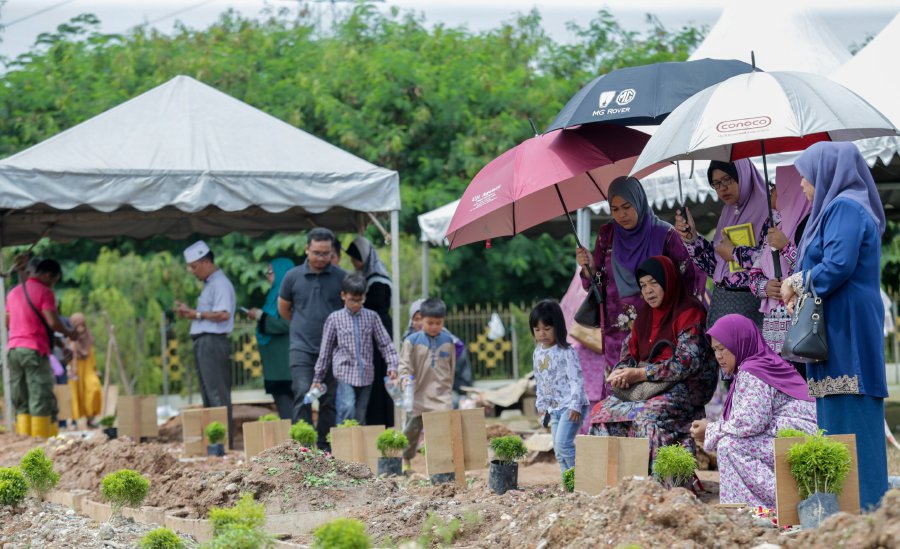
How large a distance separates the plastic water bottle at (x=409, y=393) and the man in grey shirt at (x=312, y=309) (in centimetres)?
83

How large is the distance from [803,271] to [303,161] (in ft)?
18.8

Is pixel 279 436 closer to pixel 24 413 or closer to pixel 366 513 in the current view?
pixel 366 513

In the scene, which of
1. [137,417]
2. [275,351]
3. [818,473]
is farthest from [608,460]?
[137,417]

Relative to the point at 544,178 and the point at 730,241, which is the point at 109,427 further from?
the point at 730,241

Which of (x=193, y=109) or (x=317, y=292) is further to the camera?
(x=193, y=109)

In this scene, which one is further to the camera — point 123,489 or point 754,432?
point 123,489

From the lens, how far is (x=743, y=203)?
21.2 feet

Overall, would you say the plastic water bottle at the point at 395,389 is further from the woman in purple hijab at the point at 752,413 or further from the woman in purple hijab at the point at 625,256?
the woman in purple hijab at the point at 752,413

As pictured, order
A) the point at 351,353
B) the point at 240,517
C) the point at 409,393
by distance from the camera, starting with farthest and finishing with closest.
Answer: the point at 351,353, the point at 409,393, the point at 240,517

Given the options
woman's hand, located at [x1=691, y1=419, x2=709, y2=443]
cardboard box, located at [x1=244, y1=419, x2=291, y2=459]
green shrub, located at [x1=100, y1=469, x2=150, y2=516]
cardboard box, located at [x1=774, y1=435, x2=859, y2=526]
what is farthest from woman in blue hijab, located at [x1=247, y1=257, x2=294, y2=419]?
cardboard box, located at [x1=774, y1=435, x2=859, y2=526]

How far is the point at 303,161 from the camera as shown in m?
10.0

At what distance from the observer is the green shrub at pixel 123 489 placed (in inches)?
243

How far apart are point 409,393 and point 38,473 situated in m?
2.93

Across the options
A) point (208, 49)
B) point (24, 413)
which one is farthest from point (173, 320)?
point (24, 413)
